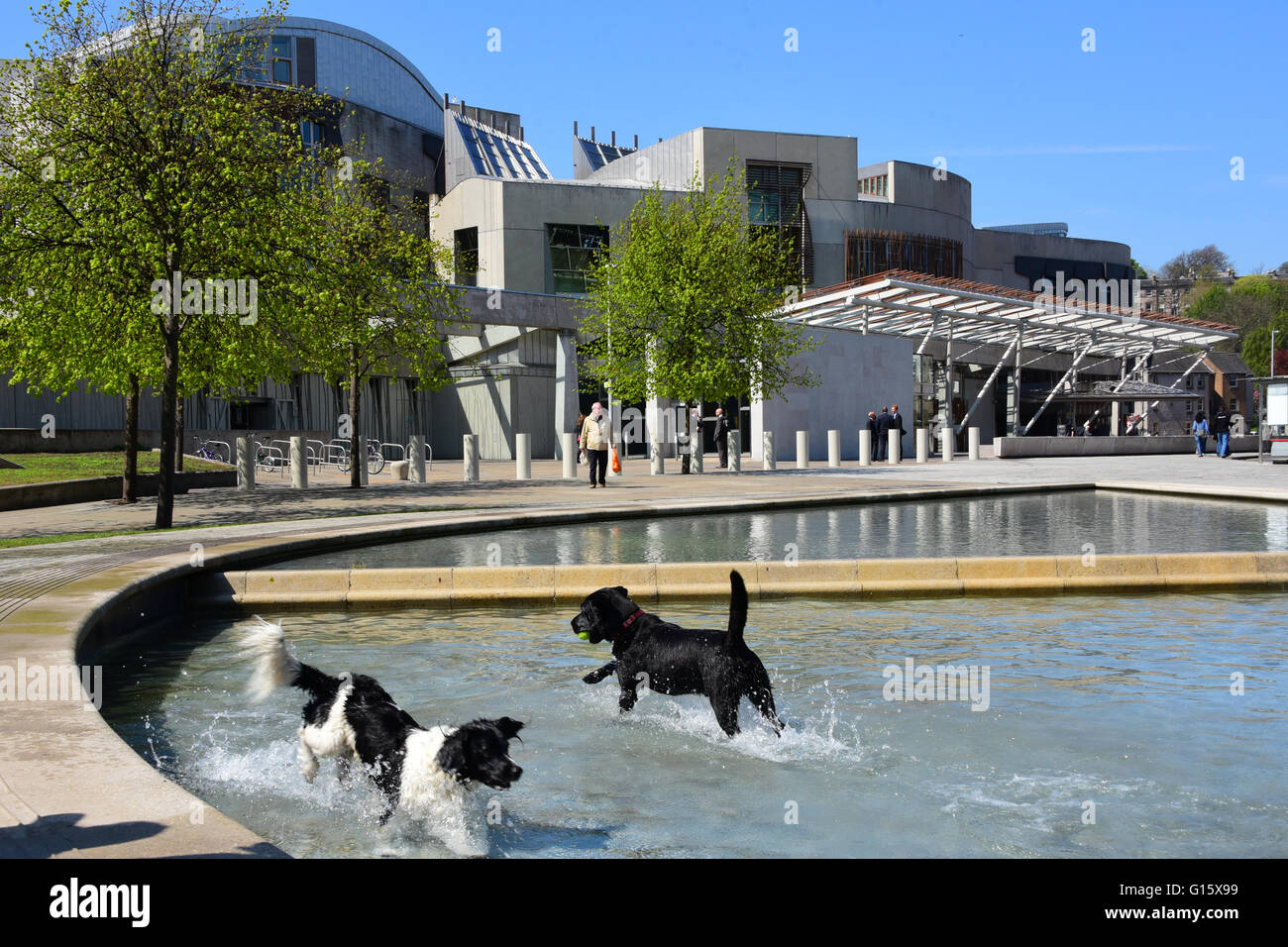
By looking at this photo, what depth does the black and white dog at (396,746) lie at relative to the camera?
163 inches

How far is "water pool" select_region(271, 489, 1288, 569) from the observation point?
12.3 metres

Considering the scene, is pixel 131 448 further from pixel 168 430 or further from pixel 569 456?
pixel 569 456

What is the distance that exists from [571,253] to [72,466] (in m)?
28.6

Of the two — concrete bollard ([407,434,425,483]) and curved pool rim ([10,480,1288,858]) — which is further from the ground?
concrete bollard ([407,434,425,483])

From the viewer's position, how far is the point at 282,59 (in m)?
58.8

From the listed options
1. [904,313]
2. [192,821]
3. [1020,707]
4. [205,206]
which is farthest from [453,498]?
[904,313]

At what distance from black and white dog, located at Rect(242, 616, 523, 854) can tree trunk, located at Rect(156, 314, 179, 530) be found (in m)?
11.5

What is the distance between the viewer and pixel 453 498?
20.8 m

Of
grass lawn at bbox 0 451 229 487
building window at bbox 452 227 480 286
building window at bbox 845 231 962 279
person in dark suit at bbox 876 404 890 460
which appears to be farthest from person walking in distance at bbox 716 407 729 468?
building window at bbox 845 231 962 279

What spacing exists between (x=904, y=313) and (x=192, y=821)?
131ft

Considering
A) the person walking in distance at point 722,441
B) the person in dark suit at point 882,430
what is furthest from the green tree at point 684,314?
the person in dark suit at point 882,430

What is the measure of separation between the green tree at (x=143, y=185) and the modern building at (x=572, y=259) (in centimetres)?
1472

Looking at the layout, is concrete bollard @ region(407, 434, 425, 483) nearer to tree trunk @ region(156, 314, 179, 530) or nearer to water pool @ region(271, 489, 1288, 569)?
tree trunk @ region(156, 314, 179, 530)

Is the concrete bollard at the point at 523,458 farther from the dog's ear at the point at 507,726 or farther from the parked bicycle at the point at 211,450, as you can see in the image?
the dog's ear at the point at 507,726
